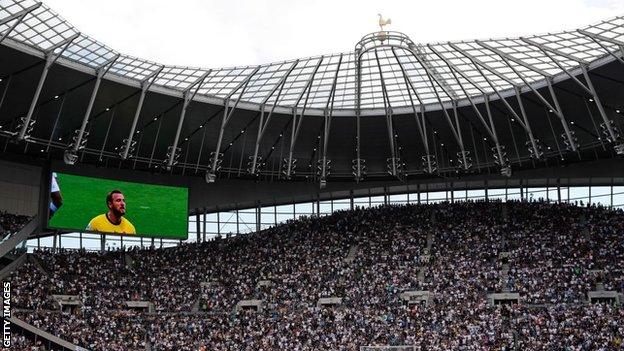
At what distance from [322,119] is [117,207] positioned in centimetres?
1760

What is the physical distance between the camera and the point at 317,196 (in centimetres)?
7112

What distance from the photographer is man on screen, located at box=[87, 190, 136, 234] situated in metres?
60.3

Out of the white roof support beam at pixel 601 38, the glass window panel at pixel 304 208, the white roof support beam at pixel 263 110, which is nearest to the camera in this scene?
the white roof support beam at pixel 601 38

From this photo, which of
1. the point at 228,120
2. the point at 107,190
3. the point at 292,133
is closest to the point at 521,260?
the point at 292,133

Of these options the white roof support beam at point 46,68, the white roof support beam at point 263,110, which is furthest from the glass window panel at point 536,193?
the white roof support beam at point 46,68

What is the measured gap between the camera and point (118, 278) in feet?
197

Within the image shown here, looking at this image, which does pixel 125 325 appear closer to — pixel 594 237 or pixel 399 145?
pixel 399 145

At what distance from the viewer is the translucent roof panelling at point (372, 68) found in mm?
47938

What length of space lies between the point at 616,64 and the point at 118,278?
3887 cm

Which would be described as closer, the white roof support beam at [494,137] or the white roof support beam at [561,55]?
the white roof support beam at [561,55]

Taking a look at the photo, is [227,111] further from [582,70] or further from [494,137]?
[582,70]

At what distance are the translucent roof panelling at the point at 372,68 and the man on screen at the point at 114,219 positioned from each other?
11.4 metres

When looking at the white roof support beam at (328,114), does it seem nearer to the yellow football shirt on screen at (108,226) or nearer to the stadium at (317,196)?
the stadium at (317,196)

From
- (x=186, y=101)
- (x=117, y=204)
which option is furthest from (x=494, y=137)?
(x=117, y=204)
